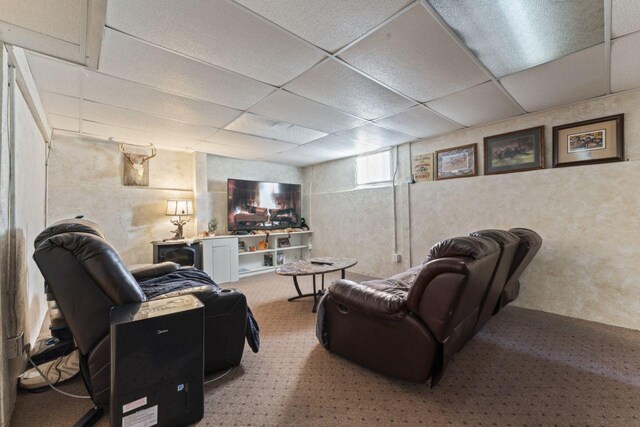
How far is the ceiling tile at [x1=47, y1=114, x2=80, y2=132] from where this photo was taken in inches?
120

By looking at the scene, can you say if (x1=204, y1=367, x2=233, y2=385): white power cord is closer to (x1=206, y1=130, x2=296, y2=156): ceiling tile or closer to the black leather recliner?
the black leather recliner

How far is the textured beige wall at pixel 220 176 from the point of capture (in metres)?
4.79

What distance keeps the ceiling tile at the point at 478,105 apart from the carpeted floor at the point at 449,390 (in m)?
2.35

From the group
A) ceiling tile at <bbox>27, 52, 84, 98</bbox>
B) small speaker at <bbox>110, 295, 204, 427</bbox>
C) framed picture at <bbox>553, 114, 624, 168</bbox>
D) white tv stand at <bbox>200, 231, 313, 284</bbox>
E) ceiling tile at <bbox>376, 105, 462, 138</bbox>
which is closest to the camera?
small speaker at <bbox>110, 295, 204, 427</bbox>

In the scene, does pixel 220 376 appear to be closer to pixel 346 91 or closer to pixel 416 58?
pixel 346 91

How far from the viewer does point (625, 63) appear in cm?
212

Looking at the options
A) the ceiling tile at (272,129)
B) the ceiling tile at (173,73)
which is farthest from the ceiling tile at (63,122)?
the ceiling tile at (272,129)

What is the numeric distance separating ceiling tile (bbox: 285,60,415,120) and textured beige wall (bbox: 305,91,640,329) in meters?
1.61

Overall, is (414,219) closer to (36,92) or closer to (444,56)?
(444,56)

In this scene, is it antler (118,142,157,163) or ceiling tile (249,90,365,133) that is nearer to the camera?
ceiling tile (249,90,365,133)

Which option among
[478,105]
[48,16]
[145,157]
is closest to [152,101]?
[48,16]

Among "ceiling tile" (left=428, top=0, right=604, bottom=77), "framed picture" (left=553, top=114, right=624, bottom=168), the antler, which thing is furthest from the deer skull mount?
"framed picture" (left=553, top=114, right=624, bottom=168)

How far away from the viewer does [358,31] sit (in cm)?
171

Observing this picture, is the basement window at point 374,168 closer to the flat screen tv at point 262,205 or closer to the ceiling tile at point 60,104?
the flat screen tv at point 262,205
